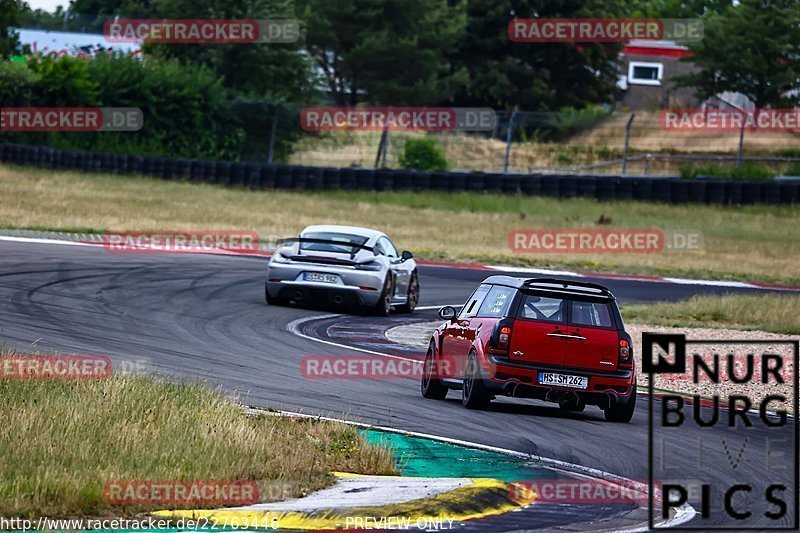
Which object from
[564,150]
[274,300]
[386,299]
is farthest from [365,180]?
[274,300]

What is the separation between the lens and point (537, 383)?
1173 centimetres

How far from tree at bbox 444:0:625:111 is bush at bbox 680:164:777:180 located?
2250cm

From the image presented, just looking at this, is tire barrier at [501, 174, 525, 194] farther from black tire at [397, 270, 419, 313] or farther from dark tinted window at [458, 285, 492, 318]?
dark tinted window at [458, 285, 492, 318]

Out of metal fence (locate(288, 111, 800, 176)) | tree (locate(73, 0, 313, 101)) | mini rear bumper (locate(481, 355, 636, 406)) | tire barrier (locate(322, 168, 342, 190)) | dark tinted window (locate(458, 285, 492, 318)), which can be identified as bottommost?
mini rear bumper (locate(481, 355, 636, 406))

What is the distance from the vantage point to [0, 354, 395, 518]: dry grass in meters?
7.20

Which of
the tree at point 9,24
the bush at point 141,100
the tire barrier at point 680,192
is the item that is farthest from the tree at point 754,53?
the tree at point 9,24

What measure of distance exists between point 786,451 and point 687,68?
69.1 m

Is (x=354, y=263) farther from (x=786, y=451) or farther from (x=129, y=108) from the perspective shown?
(x=129, y=108)

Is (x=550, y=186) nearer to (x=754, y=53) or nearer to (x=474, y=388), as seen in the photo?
(x=754, y=53)

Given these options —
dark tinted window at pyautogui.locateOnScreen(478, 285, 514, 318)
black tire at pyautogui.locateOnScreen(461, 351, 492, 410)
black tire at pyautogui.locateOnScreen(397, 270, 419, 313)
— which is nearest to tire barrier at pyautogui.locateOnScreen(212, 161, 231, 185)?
black tire at pyautogui.locateOnScreen(397, 270, 419, 313)

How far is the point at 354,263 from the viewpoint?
19297 millimetres

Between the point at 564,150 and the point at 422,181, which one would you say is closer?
the point at 422,181

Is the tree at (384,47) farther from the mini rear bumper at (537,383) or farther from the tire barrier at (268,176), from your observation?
the mini rear bumper at (537,383)

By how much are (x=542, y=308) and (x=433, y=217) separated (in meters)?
26.9
